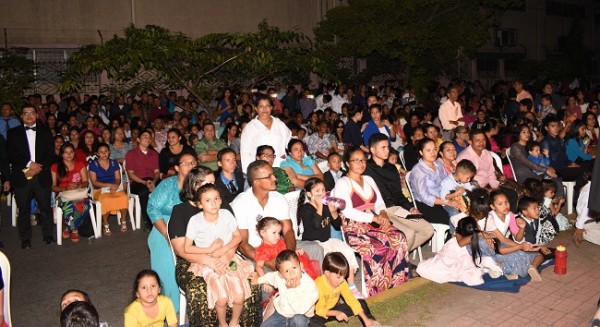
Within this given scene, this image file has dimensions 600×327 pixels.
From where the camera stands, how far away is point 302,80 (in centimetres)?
2006

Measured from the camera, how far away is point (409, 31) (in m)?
17.2

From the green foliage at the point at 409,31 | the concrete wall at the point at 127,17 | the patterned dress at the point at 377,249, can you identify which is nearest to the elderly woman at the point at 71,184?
the patterned dress at the point at 377,249

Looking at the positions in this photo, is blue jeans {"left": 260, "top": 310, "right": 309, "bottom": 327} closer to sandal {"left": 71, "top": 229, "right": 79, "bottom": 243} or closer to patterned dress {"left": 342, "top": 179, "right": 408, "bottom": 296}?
patterned dress {"left": 342, "top": 179, "right": 408, "bottom": 296}

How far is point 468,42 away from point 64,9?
11934mm

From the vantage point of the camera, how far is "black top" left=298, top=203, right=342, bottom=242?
5655 millimetres

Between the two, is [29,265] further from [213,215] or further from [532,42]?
[532,42]

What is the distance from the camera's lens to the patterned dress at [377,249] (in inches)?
229

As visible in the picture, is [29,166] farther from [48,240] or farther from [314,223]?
[314,223]

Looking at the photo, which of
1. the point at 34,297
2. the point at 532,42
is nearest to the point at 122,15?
the point at 34,297

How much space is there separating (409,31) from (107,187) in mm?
11277

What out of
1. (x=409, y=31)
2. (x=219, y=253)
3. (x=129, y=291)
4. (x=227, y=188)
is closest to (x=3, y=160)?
(x=129, y=291)

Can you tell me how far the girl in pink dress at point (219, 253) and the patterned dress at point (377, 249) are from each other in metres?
1.35

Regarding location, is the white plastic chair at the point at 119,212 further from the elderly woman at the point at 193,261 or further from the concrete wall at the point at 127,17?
the concrete wall at the point at 127,17

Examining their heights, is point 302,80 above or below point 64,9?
below
